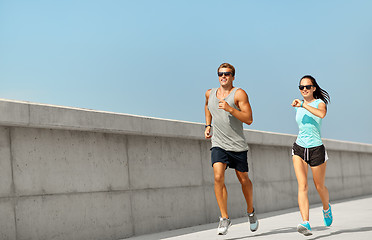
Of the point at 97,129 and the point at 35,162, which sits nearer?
the point at 35,162

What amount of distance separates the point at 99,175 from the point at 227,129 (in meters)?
1.75

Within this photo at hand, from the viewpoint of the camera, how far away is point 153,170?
9.01m

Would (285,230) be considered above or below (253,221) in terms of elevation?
below

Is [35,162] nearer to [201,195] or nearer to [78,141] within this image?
[78,141]

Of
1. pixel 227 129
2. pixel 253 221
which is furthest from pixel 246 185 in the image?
pixel 227 129

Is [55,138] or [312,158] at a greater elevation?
[55,138]

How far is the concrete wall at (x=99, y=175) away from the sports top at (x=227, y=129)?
1.28m

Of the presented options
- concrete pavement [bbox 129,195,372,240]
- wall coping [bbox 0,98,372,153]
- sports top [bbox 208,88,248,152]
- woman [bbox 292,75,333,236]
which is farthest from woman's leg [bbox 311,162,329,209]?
wall coping [bbox 0,98,372,153]

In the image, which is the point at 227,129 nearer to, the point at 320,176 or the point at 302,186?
the point at 302,186

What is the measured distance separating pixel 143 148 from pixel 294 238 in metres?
2.75

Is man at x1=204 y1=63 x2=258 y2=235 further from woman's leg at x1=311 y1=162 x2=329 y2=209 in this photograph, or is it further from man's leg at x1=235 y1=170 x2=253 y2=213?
woman's leg at x1=311 y1=162 x2=329 y2=209

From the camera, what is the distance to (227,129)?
7.61 metres

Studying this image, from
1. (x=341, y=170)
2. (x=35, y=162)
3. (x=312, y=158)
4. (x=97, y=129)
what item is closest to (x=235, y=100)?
(x=312, y=158)

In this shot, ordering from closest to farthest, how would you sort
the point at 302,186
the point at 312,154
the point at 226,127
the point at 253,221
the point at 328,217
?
the point at 302,186, the point at 312,154, the point at 226,127, the point at 253,221, the point at 328,217
